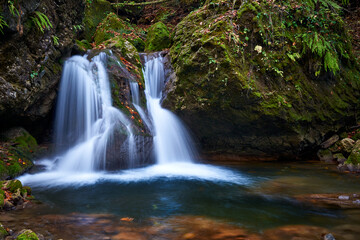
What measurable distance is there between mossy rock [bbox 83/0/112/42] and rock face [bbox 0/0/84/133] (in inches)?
183

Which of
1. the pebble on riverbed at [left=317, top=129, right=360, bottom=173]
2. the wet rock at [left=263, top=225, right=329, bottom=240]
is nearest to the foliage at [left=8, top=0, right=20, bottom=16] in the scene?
the wet rock at [left=263, top=225, right=329, bottom=240]

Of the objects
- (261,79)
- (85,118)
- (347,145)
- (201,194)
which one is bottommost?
(201,194)

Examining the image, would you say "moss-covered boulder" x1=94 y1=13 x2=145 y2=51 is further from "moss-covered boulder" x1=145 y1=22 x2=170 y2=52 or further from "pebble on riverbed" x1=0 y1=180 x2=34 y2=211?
"pebble on riverbed" x1=0 y1=180 x2=34 y2=211

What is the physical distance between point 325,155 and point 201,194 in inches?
235

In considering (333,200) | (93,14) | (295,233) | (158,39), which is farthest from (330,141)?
(93,14)

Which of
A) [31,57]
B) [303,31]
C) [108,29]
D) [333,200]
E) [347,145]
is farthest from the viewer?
[108,29]

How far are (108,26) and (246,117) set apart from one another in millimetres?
7810

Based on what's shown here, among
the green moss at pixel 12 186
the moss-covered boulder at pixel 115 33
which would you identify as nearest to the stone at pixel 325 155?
the moss-covered boulder at pixel 115 33

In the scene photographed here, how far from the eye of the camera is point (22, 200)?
11.7ft

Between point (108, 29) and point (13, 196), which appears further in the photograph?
point (108, 29)

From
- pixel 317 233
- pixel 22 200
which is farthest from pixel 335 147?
pixel 22 200

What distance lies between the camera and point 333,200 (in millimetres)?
3928

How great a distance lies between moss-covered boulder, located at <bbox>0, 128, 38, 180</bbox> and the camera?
4938mm

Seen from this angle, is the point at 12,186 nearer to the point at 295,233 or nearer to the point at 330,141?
the point at 295,233
